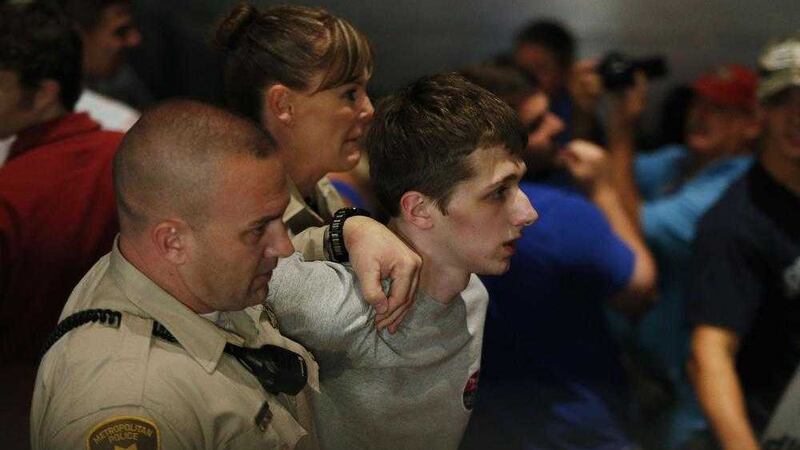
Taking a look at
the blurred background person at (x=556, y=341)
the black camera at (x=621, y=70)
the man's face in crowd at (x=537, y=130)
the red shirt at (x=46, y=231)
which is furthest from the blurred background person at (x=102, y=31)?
the black camera at (x=621, y=70)

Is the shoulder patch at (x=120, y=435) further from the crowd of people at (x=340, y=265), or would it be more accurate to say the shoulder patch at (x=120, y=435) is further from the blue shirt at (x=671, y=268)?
the blue shirt at (x=671, y=268)

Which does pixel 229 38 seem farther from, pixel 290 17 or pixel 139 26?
pixel 139 26

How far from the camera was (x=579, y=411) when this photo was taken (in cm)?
216

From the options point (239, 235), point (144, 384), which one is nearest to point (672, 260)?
point (239, 235)

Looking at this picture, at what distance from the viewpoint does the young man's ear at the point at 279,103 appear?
69.9 inches

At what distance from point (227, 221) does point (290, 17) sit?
0.47 meters

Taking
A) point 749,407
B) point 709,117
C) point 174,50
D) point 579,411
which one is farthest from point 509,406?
point 174,50

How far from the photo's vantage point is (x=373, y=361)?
5.23ft

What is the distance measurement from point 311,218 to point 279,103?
170 millimetres

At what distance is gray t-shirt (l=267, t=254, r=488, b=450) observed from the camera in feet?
5.14

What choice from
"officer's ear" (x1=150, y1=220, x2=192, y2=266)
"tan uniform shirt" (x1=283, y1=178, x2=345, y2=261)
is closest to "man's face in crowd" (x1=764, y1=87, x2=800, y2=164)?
"tan uniform shirt" (x1=283, y1=178, x2=345, y2=261)

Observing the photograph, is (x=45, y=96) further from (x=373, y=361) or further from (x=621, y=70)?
(x=621, y=70)

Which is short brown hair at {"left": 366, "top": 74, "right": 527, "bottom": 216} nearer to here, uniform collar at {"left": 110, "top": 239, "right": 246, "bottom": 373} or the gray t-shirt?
the gray t-shirt

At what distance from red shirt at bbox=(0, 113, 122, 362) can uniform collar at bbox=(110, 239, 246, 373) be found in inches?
21.9
